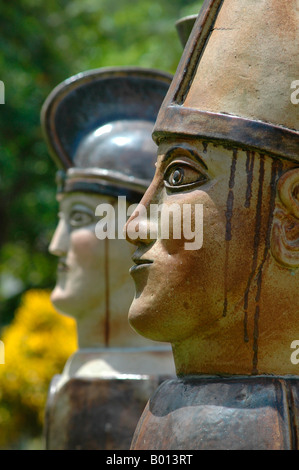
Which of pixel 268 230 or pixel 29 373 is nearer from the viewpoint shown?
pixel 268 230

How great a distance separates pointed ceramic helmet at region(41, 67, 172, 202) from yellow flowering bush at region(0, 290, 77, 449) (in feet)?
11.5

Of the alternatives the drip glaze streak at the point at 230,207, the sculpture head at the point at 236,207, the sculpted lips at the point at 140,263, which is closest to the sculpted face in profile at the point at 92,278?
the sculpted lips at the point at 140,263

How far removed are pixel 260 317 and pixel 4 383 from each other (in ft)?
18.5

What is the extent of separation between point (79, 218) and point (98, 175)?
0.86ft

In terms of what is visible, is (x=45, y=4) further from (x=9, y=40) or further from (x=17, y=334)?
(x=17, y=334)

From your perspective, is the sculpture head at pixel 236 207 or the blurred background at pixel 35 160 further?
the blurred background at pixel 35 160

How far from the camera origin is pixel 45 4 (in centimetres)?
1124

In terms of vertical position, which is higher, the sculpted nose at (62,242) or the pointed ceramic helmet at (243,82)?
the pointed ceramic helmet at (243,82)

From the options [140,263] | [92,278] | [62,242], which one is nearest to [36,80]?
[62,242]

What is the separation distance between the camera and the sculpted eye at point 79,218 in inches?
168

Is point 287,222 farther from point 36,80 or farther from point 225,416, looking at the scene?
point 36,80

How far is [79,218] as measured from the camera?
4.30 meters

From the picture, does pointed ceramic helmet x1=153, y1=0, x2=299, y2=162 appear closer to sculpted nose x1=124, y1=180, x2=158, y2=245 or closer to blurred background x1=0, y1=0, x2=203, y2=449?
sculpted nose x1=124, y1=180, x2=158, y2=245

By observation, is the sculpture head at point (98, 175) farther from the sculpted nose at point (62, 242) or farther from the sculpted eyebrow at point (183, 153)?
the sculpted eyebrow at point (183, 153)
